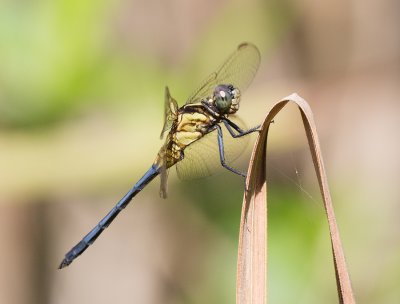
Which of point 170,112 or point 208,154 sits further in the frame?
point 208,154

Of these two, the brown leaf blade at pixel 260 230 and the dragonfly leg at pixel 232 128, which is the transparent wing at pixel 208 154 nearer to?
the dragonfly leg at pixel 232 128

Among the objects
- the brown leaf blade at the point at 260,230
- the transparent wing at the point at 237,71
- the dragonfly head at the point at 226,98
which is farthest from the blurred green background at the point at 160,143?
the brown leaf blade at the point at 260,230

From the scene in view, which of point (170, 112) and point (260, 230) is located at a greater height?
point (170, 112)

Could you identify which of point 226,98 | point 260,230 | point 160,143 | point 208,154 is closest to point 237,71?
point 226,98

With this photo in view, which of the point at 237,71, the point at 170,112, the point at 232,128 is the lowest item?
the point at 170,112

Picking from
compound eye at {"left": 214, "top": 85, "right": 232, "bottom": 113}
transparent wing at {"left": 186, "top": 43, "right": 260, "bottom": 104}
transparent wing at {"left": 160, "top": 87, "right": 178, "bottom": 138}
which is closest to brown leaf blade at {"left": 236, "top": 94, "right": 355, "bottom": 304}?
transparent wing at {"left": 160, "top": 87, "right": 178, "bottom": 138}

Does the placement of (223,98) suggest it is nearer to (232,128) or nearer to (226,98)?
(226,98)

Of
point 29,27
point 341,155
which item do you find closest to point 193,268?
point 341,155
